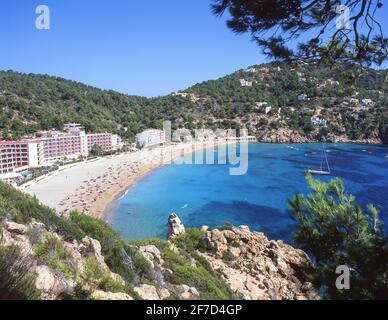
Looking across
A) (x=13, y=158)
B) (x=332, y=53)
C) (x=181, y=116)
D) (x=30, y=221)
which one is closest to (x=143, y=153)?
(x=13, y=158)

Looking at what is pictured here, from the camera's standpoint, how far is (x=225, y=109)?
211 feet

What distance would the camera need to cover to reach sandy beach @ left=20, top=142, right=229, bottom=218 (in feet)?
68.5

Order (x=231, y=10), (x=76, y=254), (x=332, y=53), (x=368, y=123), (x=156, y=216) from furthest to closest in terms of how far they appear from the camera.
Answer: (x=368, y=123), (x=156, y=216), (x=76, y=254), (x=332, y=53), (x=231, y=10)

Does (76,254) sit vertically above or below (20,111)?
below

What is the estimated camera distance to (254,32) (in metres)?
3.66

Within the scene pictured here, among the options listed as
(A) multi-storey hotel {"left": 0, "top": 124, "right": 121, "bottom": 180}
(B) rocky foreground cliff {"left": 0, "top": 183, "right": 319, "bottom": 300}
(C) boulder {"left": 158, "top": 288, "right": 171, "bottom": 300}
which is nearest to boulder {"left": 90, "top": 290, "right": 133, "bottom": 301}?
(B) rocky foreground cliff {"left": 0, "top": 183, "right": 319, "bottom": 300}

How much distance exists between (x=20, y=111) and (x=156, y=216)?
31.2 metres

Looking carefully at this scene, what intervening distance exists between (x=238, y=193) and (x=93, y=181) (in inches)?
448

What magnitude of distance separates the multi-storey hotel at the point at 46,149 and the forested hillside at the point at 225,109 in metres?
5.08

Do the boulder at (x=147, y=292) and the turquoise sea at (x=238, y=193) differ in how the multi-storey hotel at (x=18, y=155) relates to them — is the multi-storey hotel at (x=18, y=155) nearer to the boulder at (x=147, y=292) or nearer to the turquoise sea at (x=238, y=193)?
Result: the turquoise sea at (x=238, y=193)

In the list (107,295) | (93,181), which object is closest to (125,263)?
(107,295)

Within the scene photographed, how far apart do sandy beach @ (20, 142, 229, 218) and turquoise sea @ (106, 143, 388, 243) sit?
112 cm

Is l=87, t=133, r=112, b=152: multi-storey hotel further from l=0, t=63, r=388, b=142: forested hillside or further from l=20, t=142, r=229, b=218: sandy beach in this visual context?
l=0, t=63, r=388, b=142: forested hillside
